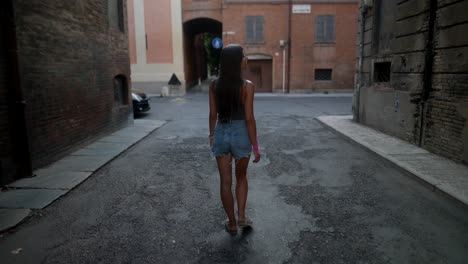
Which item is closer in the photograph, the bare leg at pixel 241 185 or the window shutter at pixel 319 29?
the bare leg at pixel 241 185

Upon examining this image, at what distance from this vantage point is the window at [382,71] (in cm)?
934

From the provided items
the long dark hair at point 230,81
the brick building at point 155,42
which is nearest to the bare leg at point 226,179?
the long dark hair at point 230,81

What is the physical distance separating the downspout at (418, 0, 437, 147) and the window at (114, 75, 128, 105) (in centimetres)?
786

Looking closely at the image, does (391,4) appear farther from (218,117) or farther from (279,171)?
(218,117)

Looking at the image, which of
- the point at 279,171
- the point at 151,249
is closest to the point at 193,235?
the point at 151,249

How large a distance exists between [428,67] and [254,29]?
708 inches

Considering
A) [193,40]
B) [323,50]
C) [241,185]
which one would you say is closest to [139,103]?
[241,185]

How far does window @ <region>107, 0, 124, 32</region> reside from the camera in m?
9.91

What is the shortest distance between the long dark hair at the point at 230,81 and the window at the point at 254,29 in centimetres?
2135

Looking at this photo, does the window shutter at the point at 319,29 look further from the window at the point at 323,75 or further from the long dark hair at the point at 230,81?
the long dark hair at the point at 230,81

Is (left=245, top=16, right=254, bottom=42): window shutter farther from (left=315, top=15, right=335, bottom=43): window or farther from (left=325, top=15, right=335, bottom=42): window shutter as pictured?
(left=325, top=15, right=335, bottom=42): window shutter

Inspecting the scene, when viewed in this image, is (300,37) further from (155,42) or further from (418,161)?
(418,161)

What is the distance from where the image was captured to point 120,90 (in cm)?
1098

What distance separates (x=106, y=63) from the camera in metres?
9.42
